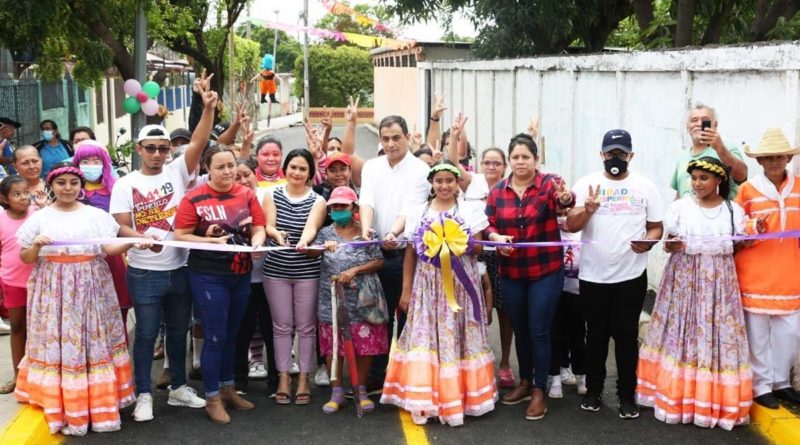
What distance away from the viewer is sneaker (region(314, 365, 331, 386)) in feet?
22.4

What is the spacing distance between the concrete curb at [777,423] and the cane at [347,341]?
8.42 feet

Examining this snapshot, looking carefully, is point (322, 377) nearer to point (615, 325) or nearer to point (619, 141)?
point (615, 325)

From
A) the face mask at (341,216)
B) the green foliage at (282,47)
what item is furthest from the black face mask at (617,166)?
the green foliage at (282,47)

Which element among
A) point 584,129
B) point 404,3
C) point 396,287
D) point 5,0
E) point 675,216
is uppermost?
point 404,3

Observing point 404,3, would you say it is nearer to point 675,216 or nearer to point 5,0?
point 5,0

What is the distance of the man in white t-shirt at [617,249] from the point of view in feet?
19.1

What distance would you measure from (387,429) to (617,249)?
1.87 metres

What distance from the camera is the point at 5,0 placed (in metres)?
11.2

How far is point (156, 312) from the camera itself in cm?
599

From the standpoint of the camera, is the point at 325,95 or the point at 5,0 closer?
the point at 5,0

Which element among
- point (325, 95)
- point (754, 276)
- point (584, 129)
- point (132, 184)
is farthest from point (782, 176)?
point (325, 95)

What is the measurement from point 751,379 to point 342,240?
9.23 feet

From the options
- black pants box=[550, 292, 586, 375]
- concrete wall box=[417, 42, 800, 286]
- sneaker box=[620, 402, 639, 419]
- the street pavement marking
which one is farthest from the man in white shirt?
concrete wall box=[417, 42, 800, 286]

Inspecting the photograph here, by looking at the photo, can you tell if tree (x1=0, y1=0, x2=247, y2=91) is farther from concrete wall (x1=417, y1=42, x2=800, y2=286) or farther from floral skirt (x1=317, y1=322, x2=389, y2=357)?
floral skirt (x1=317, y1=322, x2=389, y2=357)
